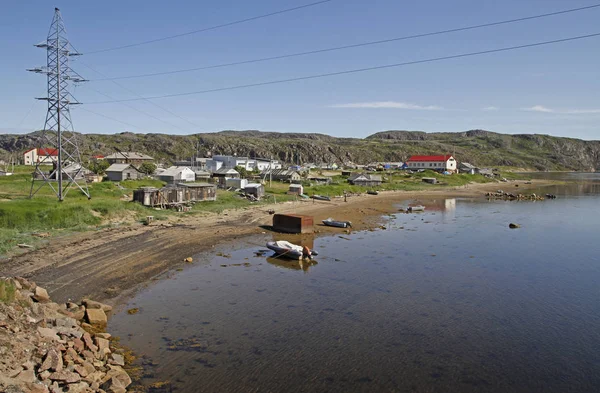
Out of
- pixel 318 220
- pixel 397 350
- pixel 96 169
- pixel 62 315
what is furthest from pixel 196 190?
pixel 96 169

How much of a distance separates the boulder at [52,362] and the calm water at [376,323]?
270cm

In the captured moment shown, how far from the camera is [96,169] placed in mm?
88000

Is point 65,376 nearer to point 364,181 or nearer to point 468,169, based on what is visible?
point 364,181

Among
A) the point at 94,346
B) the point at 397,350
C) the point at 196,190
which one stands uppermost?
the point at 196,190

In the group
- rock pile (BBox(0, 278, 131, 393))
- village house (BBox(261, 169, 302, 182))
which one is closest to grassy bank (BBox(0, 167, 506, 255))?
rock pile (BBox(0, 278, 131, 393))

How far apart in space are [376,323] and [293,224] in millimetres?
21379

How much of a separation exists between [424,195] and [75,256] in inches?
2803

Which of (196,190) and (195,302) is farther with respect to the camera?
(196,190)

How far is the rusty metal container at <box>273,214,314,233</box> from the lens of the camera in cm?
3988

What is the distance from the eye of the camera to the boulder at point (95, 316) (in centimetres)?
1692

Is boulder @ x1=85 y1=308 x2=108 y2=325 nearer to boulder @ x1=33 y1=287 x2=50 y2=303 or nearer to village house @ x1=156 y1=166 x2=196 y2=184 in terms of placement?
boulder @ x1=33 y1=287 x2=50 y2=303

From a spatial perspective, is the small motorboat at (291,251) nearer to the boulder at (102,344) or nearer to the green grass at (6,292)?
the boulder at (102,344)

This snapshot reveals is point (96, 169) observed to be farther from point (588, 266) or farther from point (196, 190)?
point (588, 266)

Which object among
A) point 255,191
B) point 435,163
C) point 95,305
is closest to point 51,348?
point 95,305
